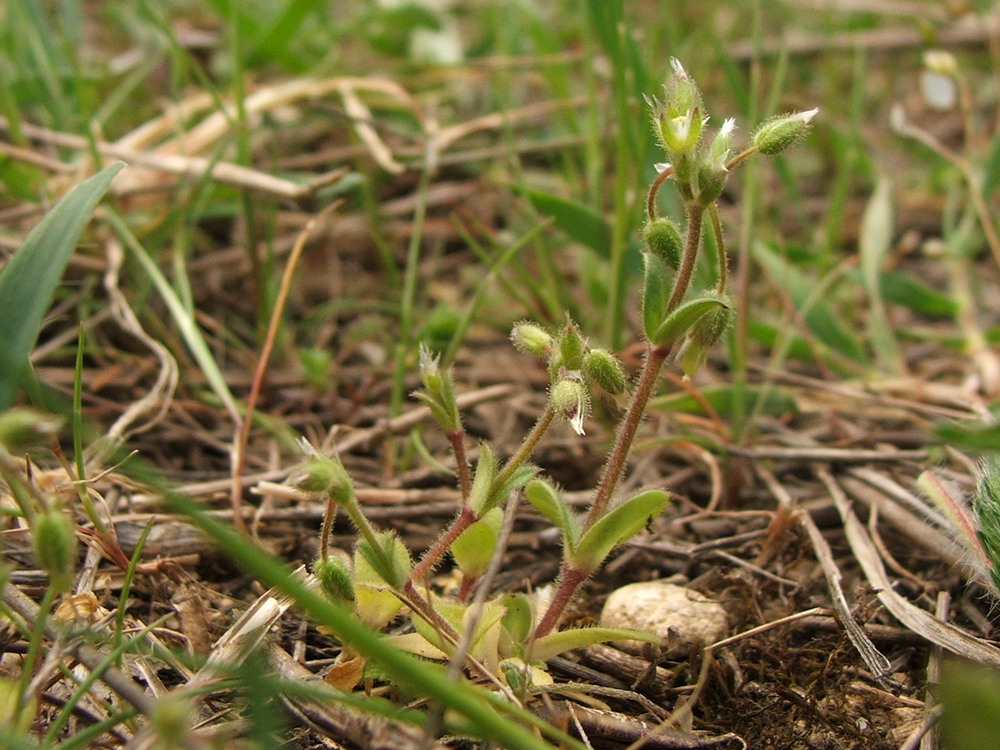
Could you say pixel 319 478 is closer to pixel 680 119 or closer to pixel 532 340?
pixel 532 340

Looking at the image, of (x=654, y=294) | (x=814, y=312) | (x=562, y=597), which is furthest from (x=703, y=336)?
(x=814, y=312)

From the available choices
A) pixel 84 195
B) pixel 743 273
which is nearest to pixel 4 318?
pixel 84 195

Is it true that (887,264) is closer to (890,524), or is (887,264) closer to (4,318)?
(890,524)

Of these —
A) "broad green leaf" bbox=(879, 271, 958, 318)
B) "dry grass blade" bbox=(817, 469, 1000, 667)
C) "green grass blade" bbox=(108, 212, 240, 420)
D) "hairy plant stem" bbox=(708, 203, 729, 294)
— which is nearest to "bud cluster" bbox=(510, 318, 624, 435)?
"hairy plant stem" bbox=(708, 203, 729, 294)

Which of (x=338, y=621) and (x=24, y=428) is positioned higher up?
(x=24, y=428)

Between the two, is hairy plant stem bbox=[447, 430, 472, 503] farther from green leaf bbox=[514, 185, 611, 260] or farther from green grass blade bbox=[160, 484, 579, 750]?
green leaf bbox=[514, 185, 611, 260]

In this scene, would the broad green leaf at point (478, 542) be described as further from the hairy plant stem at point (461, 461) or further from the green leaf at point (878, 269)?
the green leaf at point (878, 269)
